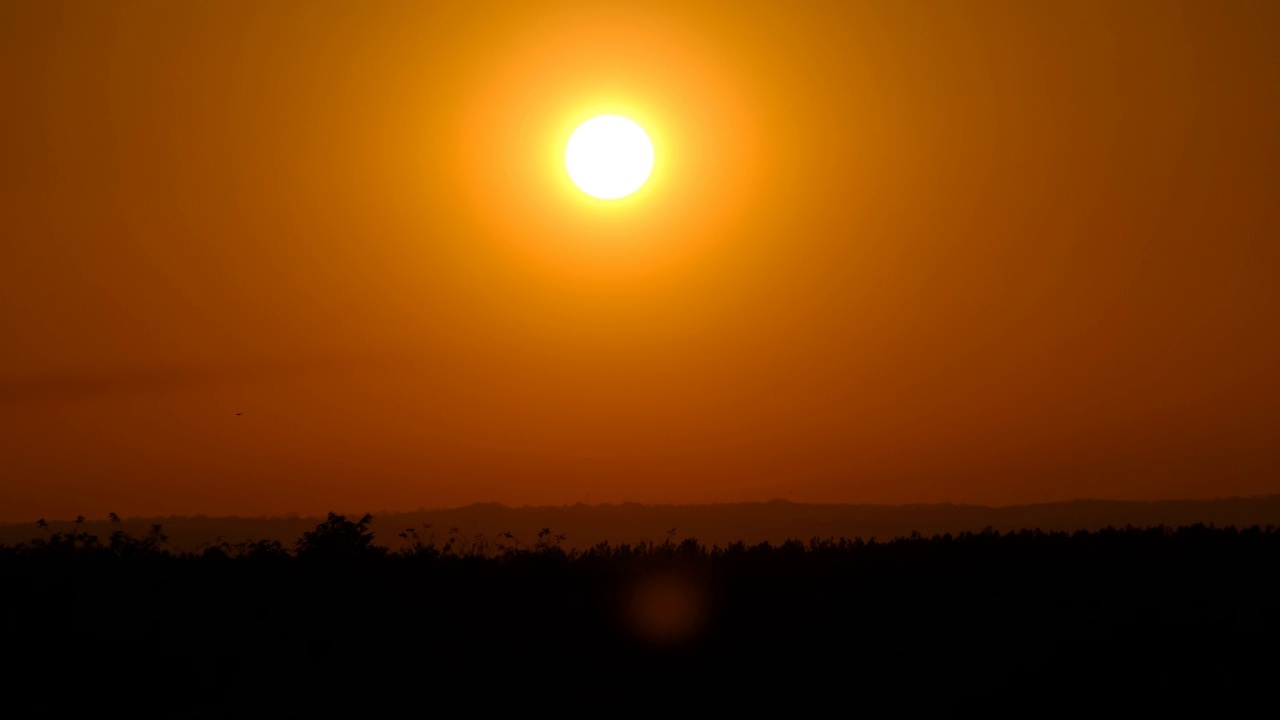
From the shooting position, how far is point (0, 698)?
12.1 meters

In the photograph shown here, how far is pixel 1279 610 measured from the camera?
12.9 metres

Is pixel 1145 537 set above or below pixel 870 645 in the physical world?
above

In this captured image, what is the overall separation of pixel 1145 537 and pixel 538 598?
805cm

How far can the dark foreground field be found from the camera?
11.7 m

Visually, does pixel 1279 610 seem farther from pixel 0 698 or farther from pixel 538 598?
pixel 0 698

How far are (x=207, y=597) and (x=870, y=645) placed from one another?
7.27 m

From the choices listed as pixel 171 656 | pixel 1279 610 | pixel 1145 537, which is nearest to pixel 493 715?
pixel 171 656

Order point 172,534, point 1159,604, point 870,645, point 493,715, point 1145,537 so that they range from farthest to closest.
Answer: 1. point 172,534
2. point 1145,537
3. point 1159,604
4. point 870,645
5. point 493,715

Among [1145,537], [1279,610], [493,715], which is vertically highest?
[1145,537]

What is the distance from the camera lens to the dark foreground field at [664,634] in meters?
11.7

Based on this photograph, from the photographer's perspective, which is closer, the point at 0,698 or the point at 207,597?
the point at 0,698

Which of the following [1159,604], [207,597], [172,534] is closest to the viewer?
[1159,604]

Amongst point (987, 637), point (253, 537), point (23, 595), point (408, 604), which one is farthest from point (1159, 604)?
point (23, 595)

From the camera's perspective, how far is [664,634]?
1271 centimetres
